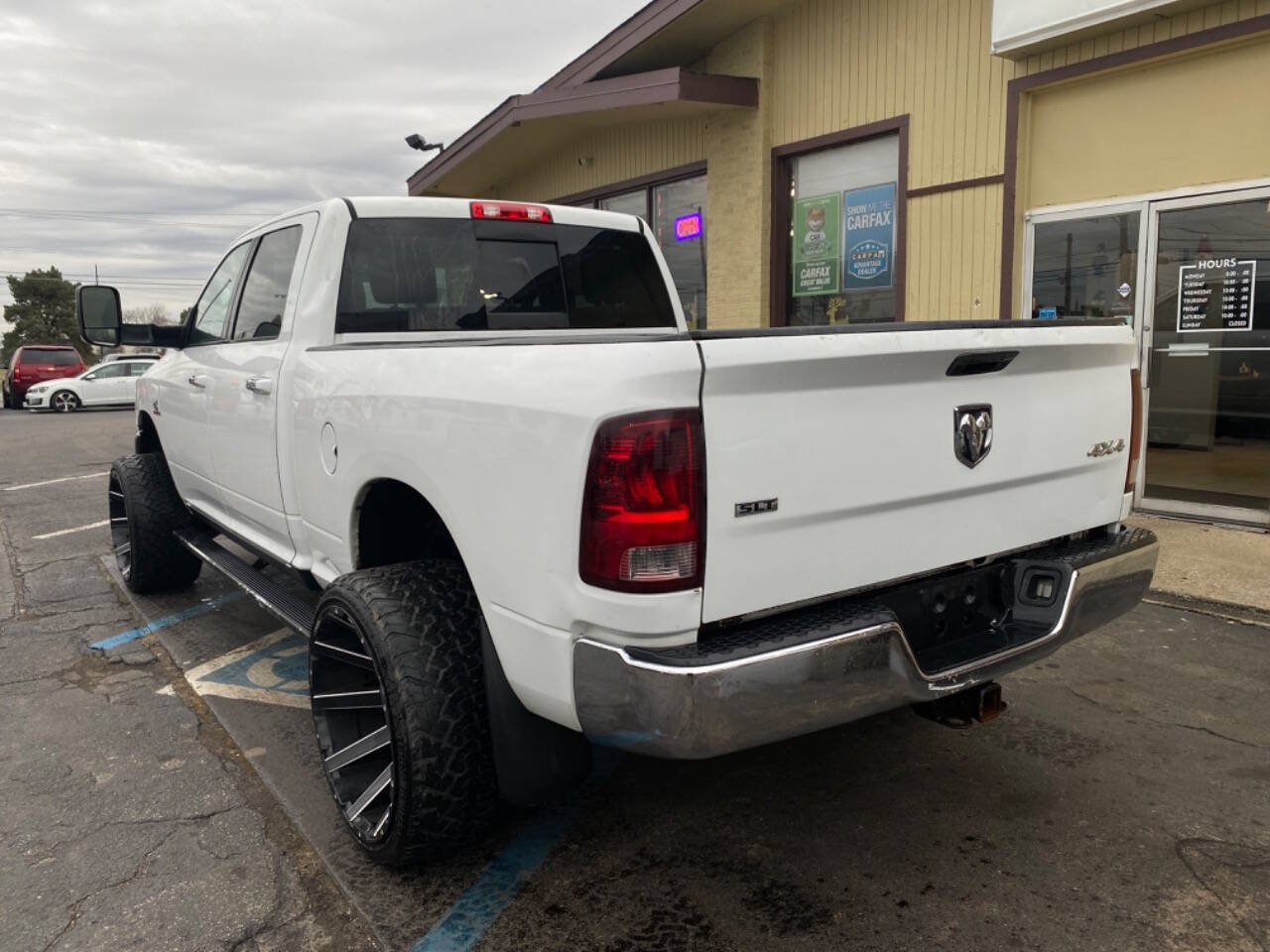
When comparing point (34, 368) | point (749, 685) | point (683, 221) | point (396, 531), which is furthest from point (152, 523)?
point (34, 368)

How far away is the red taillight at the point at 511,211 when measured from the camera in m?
3.87

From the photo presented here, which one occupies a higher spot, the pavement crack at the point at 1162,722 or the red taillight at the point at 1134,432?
the red taillight at the point at 1134,432

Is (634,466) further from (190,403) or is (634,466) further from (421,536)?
(190,403)

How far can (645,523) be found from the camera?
202 centimetres

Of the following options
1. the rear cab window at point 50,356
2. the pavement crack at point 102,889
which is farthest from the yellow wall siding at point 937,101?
the rear cab window at point 50,356

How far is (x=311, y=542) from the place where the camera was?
343 cm

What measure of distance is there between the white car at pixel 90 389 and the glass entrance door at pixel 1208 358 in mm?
25061

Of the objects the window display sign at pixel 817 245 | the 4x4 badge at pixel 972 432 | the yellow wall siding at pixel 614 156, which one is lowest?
the 4x4 badge at pixel 972 432

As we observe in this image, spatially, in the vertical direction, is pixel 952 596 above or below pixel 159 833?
above

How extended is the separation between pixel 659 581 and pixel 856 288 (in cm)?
785

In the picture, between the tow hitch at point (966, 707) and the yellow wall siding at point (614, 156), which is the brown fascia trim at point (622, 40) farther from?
the tow hitch at point (966, 707)

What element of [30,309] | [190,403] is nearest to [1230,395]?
[190,403]

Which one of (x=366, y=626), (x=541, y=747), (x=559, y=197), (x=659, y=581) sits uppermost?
A: (x=559, y=197)

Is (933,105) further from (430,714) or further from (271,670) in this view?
(430,714)
